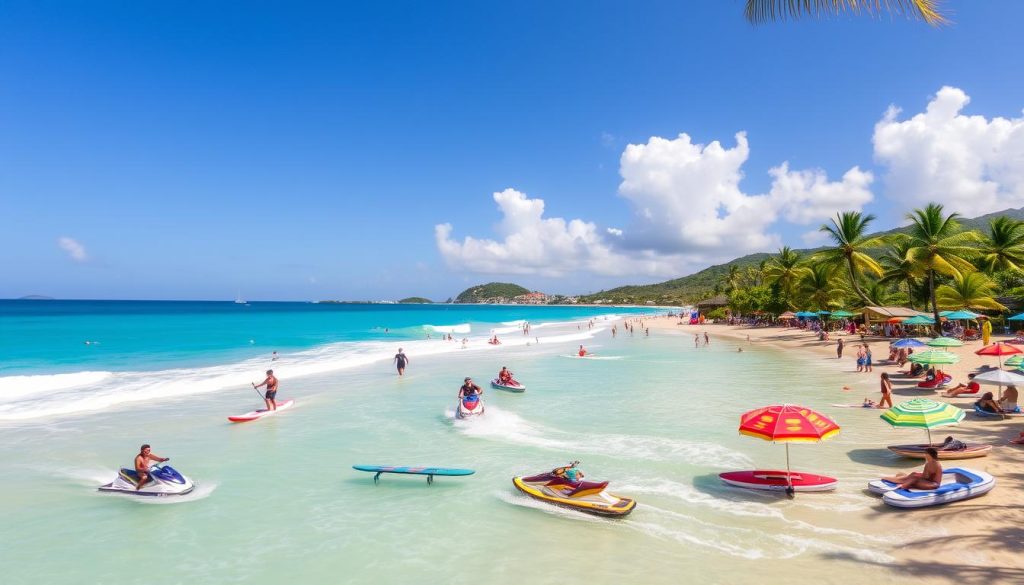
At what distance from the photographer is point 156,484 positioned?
10.7 metres

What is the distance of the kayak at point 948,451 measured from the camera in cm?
1091

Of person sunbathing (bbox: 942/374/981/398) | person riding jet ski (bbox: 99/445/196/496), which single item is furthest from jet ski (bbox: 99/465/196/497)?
person sunbathing (bbox: 942/374/981/398)

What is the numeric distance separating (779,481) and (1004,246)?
146ft

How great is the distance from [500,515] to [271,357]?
1254 inches

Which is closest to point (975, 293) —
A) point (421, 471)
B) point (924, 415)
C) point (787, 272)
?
point (787, 272)

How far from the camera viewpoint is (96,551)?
28.3 ft

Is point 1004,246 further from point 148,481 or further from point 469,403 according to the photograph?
point 148,481

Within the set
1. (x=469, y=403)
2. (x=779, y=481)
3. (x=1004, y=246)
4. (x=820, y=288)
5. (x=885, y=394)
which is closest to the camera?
(x=779, y=481)

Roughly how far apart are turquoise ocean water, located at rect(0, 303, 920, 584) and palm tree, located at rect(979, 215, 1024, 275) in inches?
1068

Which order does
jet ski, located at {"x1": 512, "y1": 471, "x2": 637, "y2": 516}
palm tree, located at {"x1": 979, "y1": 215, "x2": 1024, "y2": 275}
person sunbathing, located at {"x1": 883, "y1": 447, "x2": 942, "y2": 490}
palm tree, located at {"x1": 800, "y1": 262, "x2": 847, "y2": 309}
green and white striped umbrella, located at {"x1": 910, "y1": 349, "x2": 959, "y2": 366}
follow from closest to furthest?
person sunbathing, located at {"x1": 883, "y1": 447, "x2": 942, "y2": 490} < jet ski, located at {"x1": 512, "y1": 471, "x2": 637, "y2": 516} < green and white striped umbrella, located at {"x1": 910, "y1": 349, "x2": 959, "y2": 366} < palm tree, located at {"x1": 979, "y1": 215, "x2": 1024, "y2": 275} < palm tree, located at {"x1": 800, "y1": 262, "x2": 847, "y2": 309}

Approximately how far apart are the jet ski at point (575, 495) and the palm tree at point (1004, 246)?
146 feet

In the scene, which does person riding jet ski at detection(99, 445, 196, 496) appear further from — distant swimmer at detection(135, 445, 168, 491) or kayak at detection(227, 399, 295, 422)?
kayak at detection(227, 399, 295, 422)

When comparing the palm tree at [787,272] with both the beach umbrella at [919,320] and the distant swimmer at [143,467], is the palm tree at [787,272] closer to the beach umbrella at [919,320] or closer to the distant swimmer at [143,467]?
the beach umbrella at [919,320]

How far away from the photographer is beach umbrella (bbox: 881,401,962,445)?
9844 mm
